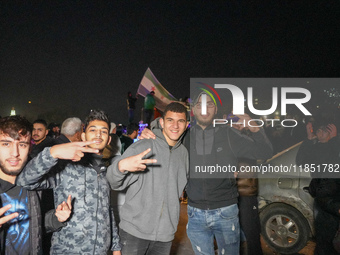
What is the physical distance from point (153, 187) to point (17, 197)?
3.95 ft

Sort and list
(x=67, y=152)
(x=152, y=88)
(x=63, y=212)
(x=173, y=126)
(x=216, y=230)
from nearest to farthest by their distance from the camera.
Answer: (x=67, y=152)
(x=63, y=212)
(x=173, y=126)
(x=216, y=230)
(x=152, y=88)

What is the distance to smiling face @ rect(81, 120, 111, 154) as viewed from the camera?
262 centimetres

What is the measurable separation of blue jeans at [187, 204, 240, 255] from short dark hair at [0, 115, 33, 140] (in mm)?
2017

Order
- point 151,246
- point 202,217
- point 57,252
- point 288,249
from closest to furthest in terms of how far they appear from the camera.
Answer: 1. point 57,252
2. point 151,246
3. point 202,217
4. point 288,249

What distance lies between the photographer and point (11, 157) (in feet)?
6.59

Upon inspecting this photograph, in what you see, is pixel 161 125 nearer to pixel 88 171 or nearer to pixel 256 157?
pixel 88 171

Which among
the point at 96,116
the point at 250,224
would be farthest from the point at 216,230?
the point at 96,116

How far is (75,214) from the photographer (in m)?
2.30

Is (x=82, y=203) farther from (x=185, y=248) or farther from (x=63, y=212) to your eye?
(x=185, y=248)

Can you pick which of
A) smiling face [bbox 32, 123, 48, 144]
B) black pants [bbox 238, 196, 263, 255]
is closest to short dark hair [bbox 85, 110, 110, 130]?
black pants [bbox 238, 196, 263, 255]

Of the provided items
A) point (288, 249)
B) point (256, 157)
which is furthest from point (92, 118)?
point (288, 249)

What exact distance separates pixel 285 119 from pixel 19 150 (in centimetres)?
696

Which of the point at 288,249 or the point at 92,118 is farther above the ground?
the point at 92,118

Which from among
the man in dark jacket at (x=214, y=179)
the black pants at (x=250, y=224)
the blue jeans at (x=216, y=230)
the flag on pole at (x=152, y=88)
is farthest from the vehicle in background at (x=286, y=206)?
the flag on pole at (x=152, y=88)
